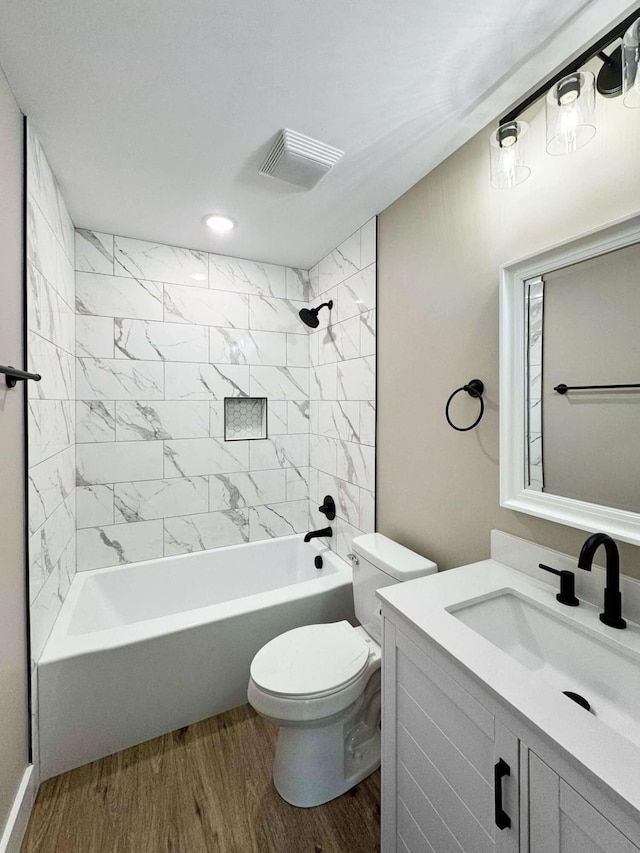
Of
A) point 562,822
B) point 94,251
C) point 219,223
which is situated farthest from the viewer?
point 94,251

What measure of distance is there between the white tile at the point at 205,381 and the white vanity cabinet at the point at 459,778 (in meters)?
1.89

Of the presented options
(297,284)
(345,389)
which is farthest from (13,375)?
(297,284)

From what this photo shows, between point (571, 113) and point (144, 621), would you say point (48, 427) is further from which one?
Answer: point (571, 113)

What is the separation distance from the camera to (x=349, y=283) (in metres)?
2.29

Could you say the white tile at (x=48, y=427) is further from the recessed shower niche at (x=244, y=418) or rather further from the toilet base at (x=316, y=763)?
the toilet base at (x=316, y=763)

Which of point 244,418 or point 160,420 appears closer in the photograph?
point 160,420

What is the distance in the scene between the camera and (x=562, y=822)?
621mm

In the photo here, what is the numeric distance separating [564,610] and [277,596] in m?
1.33

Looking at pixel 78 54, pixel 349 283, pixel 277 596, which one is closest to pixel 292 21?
pixel 78 54

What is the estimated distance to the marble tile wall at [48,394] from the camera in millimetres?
1406

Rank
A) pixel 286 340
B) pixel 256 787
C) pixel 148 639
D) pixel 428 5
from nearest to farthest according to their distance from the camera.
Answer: pixel 428 5, pixel 256 787, pixel 148 639, pixel 286 340

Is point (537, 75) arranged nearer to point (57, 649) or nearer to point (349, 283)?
point (349, 283)

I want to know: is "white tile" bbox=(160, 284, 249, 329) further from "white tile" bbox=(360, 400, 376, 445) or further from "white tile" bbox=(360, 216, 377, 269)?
"white tile" bbox=(360, 400, 376, 445)

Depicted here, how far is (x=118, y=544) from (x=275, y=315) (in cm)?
186
